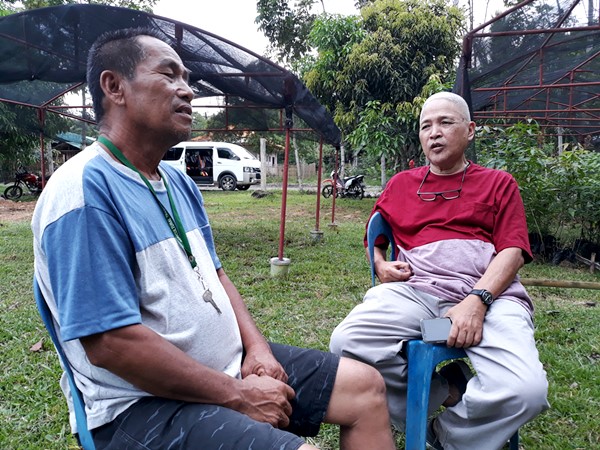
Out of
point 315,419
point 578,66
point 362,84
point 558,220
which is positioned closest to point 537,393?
point 315,419

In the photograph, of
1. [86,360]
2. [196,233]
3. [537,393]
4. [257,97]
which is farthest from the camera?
[257,97]

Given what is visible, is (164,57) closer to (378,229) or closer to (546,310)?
(378,229)

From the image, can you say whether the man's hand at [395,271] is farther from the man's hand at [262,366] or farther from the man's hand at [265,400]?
the man's hand at [265,400]

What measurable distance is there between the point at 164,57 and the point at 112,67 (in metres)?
0.15

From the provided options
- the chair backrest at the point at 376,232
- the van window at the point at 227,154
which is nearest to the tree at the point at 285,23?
the van window at the point at 227,154

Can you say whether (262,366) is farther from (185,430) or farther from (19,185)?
(19,185)

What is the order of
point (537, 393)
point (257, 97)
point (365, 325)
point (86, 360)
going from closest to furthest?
1. point (86, 360)
2. point (537, 393)
3. point (365, 325)
4. point (257, 97)

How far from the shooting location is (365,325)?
1857 mm

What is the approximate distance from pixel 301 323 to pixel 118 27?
3328 mm

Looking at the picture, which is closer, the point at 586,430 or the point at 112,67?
the point at 112,67

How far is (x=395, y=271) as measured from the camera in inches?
81.9

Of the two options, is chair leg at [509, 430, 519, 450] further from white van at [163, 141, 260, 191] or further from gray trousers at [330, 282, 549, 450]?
white van at [163, 141, 260, 191]

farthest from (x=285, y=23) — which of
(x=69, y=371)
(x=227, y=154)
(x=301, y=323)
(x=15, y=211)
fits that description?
(x=69, y=371)

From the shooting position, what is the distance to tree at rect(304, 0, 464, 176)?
1013cm
